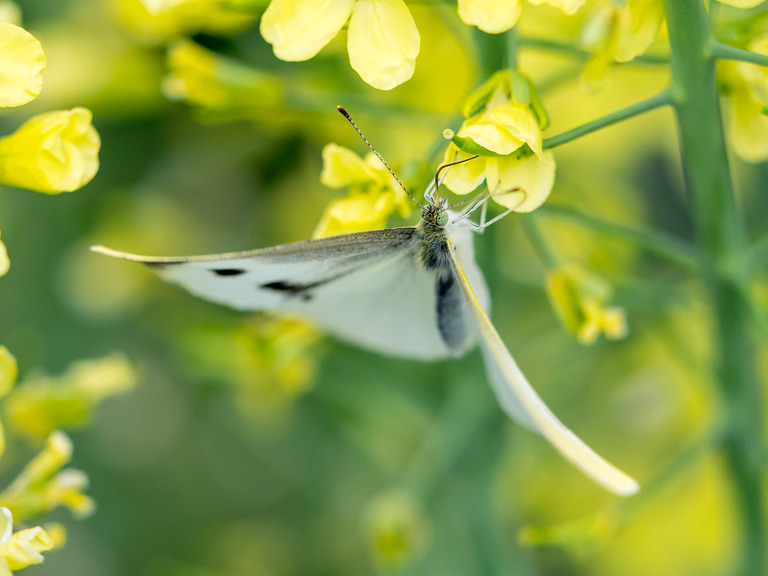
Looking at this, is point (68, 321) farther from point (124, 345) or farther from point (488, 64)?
point (488, 64)

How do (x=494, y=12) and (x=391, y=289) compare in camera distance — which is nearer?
(x=494, y=12)

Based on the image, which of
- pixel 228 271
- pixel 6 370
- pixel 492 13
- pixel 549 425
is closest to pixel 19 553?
pixel 6 370

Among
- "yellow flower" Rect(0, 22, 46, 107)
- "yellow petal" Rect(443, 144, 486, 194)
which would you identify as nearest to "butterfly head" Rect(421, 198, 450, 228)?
"yellow petal" Rect(443, 144, 486, 194)

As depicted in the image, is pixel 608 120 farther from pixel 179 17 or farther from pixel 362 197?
pixel 179 17

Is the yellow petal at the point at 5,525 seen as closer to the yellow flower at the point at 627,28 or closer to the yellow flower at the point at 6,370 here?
the yellow flower at the point at 6,370

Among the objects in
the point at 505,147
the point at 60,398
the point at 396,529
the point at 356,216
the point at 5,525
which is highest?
the point at 505,147

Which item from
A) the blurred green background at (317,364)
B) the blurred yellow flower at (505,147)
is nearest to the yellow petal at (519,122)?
the blurred yellow flower at (505,147)
